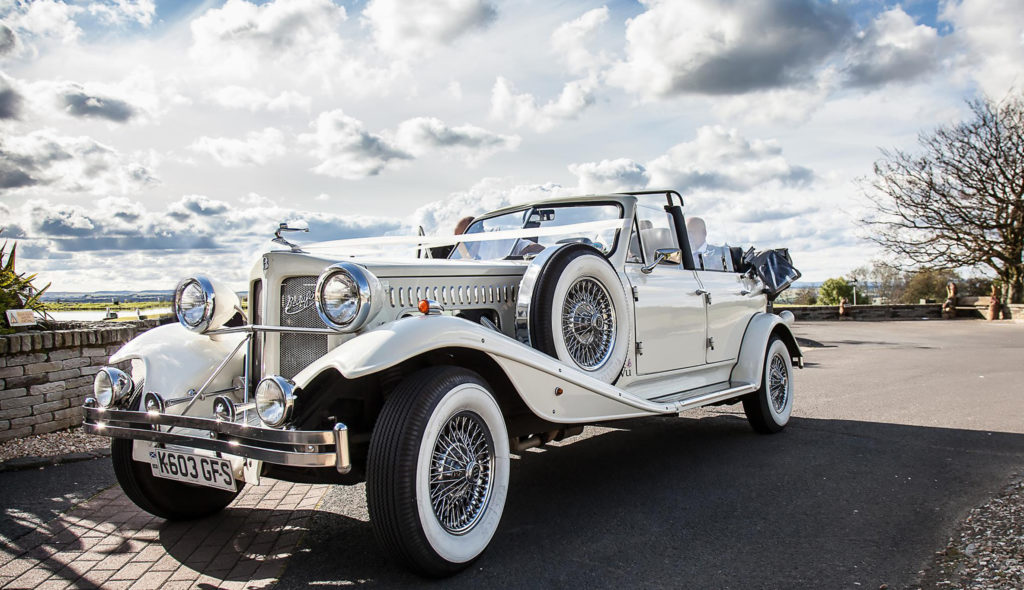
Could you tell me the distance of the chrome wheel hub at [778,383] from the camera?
255 inches

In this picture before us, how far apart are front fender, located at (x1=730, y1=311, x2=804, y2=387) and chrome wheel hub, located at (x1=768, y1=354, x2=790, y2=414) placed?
0.85ft

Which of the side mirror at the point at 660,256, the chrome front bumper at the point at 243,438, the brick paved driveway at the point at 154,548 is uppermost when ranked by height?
the side mirror at the point at 660,256

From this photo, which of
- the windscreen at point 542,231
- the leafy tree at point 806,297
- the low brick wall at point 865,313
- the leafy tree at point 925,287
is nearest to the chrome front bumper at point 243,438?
the windscreen at point 542,231

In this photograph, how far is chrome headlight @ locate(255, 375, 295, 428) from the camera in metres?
2.97

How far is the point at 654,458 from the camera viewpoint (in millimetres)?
5469

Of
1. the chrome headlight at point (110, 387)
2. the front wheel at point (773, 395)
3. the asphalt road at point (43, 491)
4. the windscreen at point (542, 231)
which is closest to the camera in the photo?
the chrome headlight at point (110, 387)

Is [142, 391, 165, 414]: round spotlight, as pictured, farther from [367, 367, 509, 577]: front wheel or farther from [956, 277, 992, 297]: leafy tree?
[956, 277, 992, 297]: leafy tree

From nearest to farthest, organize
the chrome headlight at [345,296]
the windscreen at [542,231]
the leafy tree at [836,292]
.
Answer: the chrome headlight at [345,296] < the windscreen at [542,231] < the leafy tree at [836,292]

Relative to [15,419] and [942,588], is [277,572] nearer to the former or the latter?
[942,588]

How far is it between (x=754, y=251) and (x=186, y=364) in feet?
19.0

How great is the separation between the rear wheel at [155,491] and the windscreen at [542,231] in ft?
8.42

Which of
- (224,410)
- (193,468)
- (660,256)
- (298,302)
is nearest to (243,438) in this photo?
(224,410)

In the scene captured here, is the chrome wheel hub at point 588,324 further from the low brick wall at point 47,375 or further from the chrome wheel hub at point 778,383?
the low brick wall at point 47,375

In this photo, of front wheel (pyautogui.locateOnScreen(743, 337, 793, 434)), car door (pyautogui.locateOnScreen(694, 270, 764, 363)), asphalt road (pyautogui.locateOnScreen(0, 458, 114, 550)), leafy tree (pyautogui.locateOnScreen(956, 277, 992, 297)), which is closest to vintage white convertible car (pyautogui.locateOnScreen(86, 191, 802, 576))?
car door (pyautogui.locateOnScreen(694, 270, 764, 363))
